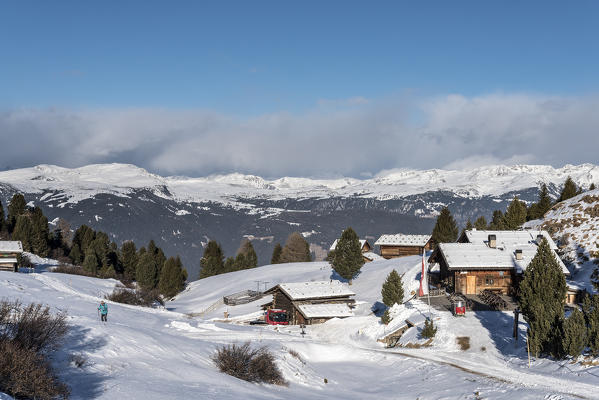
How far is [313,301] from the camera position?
73.7m

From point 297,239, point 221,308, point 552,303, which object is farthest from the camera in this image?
point 297,239

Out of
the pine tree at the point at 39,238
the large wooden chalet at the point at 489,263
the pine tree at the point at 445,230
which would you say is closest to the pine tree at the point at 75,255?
the pine tree at the point at 39,238

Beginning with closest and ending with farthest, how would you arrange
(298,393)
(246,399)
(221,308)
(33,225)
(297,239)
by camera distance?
(246,399), (298,393), (221,308), (33,225), (297,239)

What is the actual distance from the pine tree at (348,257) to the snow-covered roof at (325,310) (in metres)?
20.0

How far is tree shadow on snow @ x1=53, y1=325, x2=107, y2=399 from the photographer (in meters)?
18.3

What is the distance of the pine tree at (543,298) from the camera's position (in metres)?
34.8

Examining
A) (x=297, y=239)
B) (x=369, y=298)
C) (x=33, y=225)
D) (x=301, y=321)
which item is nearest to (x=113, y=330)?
(x=301, y=321)

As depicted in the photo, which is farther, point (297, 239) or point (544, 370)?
point (297, 239)

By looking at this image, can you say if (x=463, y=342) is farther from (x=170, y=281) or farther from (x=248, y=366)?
(x=170, y=281)

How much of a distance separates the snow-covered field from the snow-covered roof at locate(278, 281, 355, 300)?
14.4 meters

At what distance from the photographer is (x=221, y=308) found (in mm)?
90875

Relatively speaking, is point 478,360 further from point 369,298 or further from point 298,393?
point 369,298

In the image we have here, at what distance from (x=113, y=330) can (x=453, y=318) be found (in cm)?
3513

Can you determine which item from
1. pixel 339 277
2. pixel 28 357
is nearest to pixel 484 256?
pixel 339 277
